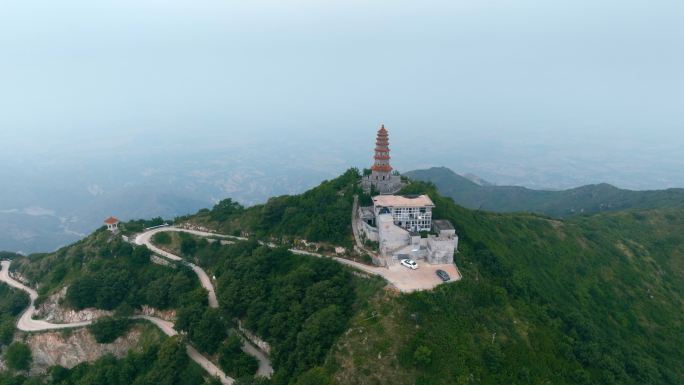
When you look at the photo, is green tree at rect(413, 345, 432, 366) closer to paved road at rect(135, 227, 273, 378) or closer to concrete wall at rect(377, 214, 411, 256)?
concrete wall at rect(377, 214, 411, 256)

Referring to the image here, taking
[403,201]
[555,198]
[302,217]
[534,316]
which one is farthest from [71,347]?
[555,198]

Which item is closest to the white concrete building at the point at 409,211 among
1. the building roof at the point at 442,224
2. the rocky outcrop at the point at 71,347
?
the building roof at the point at 442,224

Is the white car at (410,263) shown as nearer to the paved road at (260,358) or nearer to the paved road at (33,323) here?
the paved road at (260,358)

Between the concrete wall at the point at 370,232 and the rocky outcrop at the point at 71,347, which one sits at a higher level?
the concrete wall at the point at 370,232

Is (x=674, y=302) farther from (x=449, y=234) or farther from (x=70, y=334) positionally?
(x=70, y=334)

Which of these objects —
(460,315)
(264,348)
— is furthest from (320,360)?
(460,315)

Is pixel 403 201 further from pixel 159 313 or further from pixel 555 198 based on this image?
pixel 555 198
